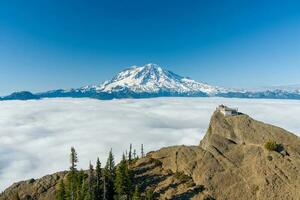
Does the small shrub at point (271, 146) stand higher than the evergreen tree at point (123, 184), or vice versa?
the small shrub at point (271, 146)

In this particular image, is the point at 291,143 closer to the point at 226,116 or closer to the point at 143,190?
the point at 226,116

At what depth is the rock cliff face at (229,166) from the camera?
95562 mm

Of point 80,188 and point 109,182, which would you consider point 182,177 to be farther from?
point 80,188

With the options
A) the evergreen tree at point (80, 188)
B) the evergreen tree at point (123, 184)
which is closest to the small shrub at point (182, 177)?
the evergreen tree at point (123, 184)

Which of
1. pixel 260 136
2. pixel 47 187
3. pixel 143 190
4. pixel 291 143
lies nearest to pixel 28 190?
pixel 47 187

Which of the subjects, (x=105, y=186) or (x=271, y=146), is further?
(x=105, y=186)

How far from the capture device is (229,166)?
343 feet

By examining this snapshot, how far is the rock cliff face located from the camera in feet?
314

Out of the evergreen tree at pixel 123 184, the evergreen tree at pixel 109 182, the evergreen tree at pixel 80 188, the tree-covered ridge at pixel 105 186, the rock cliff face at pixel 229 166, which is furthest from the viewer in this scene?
the evergreen tree at pixel 109 182

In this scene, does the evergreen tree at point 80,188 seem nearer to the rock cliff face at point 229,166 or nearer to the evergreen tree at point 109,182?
the evergreen tree at point 109,182

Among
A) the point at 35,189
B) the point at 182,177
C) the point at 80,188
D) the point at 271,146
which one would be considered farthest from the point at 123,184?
the point at 35,189

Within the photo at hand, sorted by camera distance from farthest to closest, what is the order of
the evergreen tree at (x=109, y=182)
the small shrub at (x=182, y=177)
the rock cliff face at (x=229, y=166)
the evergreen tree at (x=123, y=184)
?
the evergreen tree at (x=109, y=182) → the small shrub at (x=182, y=177) → the evergreen tree at (x=123, y=184) → the rock cliff face at (x=229, y=166)

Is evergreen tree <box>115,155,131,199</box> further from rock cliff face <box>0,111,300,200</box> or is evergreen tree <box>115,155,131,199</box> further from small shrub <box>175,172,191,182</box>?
small shrub <box>175,172,191,182</box>

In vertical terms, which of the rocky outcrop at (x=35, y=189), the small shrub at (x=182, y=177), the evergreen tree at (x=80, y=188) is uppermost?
the small shrub at (x=182, y=177)
